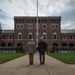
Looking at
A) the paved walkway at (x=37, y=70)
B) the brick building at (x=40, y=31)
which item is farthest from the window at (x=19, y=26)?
the paved walkway at (x=37, y=70)

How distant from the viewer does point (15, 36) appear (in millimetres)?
84688

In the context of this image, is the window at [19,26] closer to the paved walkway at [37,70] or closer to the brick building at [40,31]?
the brick building at [40,31]

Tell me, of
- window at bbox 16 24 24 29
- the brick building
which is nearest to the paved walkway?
the brick building

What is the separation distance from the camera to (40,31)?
8444 centimetres

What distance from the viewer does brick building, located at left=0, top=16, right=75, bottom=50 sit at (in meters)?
84.1

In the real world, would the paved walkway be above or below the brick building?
below

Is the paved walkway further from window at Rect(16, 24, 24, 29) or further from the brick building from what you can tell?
window at Rect(16, 24, 24, 29)

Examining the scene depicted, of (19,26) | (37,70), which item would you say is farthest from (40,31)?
(37,70)

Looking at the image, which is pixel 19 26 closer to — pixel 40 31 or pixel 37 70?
pixel 40 31

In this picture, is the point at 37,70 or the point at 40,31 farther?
the point at 40,31

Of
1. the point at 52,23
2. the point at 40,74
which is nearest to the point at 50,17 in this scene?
the point at 52,23

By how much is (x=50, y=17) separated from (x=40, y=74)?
74.2 m

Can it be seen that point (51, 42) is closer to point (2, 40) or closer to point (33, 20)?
point (33, 20)

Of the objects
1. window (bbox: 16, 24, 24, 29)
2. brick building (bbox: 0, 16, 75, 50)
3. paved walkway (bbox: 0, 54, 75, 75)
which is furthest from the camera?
window (bbox: 16, 24, 24, 29)
